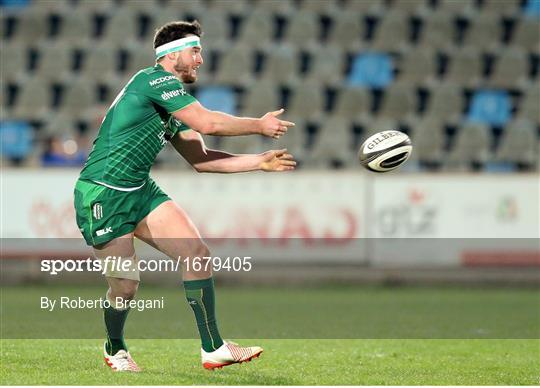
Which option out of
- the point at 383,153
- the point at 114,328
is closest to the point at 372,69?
the point at 383,153

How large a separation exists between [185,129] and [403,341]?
3154 millimetres

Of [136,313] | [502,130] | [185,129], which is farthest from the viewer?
[502,130]

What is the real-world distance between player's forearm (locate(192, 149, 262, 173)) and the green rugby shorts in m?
0.62

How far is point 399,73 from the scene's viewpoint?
19406mm

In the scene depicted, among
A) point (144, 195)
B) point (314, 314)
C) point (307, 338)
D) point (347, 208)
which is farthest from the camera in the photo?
point (347, 208)

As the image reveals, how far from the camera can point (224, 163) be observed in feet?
25.5

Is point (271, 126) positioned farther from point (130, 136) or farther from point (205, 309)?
point (205, 309)

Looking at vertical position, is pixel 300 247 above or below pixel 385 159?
below

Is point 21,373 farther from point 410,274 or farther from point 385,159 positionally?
point 410,274

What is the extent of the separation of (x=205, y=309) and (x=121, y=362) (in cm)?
70

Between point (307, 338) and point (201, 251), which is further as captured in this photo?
point (307, 338)

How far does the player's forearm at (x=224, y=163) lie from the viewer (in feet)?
24.8

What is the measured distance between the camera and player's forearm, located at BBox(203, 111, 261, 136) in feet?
23.0

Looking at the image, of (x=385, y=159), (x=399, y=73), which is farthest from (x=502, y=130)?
(x=385, y=159)
